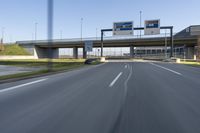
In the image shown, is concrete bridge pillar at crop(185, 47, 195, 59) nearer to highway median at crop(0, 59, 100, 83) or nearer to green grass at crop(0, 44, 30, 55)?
highway median at crop(0, 59, 100, 83)

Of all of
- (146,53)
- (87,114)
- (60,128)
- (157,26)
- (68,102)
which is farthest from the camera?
(146,53)

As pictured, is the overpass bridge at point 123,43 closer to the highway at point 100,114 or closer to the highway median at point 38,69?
the highway median at point 38,69

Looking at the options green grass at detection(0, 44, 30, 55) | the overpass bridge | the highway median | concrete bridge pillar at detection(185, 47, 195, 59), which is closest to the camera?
the highway median

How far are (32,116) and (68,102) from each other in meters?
1.75

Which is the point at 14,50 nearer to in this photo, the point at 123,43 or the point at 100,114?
the point at 123,43

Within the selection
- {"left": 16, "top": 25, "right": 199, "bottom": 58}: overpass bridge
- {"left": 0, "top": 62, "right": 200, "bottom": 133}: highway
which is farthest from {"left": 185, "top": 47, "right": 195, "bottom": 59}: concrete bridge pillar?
{"left": 0, "top": 62, "right": 200, "bottom": 133}: highway

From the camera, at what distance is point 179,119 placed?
17.3 feet

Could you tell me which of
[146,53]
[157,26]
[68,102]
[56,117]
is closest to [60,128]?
[56,117]

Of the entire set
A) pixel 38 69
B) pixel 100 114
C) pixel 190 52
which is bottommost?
pixel 100 114

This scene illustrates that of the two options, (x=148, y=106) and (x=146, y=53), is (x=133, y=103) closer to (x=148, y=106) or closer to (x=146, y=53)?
(x=148, y=106)

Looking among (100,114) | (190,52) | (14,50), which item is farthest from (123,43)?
(100,114)

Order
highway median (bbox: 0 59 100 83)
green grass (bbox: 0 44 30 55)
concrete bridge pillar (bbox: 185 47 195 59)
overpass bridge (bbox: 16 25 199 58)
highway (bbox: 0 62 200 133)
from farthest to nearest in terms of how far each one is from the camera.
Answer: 1. green grass (bbox: 0 44 30 55)
2. concrete bridge pillar (bbox: 185 47 195 59)
3. overpass bridge (bbox: 16 25 199 58)
4. highway median (bbox: 0 59 100 83)
5. highway (bbox: 0 62 200 133)

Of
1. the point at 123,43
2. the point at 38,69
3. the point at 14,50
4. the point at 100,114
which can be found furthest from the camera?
the point at 14,50

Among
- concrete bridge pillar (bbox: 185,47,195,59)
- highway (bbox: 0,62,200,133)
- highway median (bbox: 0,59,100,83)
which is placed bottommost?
highway (bbox: 0,62,200,133)
